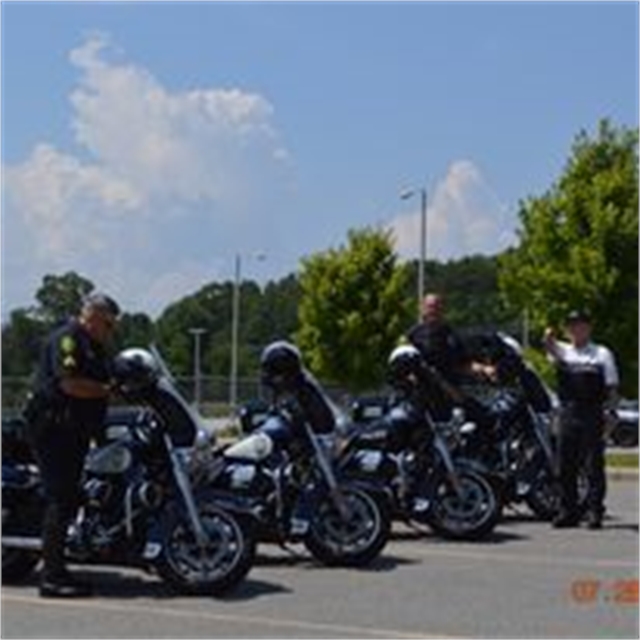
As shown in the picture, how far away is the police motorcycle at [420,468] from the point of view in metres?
12.9

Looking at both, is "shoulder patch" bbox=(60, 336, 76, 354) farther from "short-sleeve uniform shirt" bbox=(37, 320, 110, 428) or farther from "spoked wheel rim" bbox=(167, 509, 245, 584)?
"spoked wheel rim" bbox=(167, 509, 245, 584)

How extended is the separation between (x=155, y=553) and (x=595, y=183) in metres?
22.9

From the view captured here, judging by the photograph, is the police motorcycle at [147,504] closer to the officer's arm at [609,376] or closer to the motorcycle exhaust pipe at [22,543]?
the motorcycle exhaust pipe at [22,543]

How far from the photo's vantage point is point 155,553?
32.7ft

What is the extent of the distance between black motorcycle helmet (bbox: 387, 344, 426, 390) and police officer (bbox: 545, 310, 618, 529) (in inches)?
56.2

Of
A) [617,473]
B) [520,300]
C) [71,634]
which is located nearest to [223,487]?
[71,634]

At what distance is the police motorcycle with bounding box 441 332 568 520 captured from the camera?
46.7 feet

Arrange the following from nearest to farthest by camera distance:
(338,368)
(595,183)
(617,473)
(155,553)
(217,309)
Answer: (155,553) → (617,473) → (595,183) → (338,368) → (217,309)

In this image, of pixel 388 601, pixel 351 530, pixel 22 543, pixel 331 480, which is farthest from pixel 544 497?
pixel 22 543

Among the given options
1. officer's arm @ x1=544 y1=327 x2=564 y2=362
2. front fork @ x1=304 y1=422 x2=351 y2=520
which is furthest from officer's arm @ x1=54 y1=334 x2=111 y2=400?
officer's arm @ x1=544 y1=327 x2=564 y2=362

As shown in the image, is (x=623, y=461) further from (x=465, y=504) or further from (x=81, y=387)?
(x=81, y=387)

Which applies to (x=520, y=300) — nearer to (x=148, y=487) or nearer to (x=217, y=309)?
(x=148, y=487)

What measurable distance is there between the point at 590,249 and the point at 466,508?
18668mm

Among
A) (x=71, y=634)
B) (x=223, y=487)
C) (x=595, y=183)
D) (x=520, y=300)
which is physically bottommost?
(x=71, y=634)
